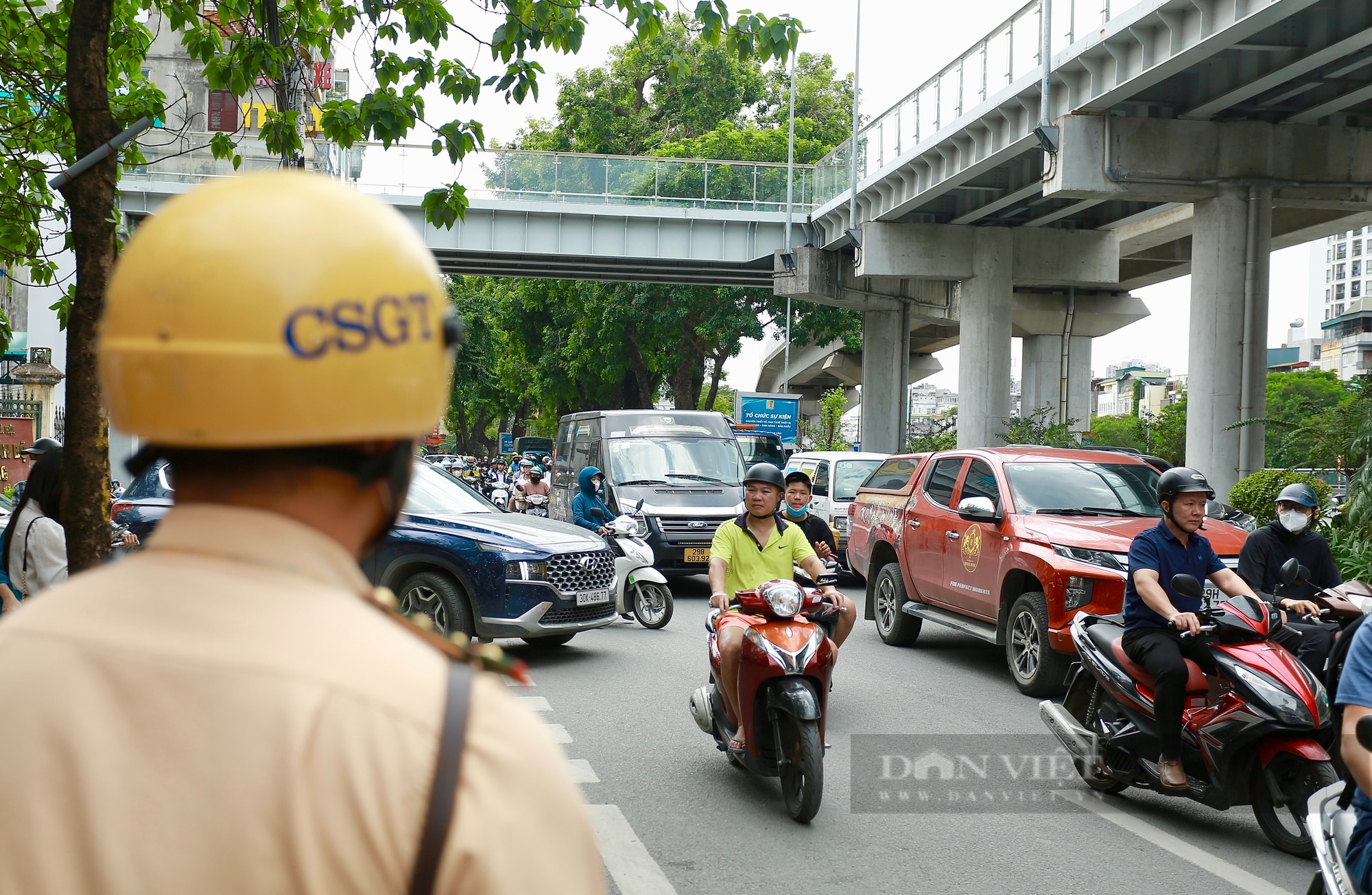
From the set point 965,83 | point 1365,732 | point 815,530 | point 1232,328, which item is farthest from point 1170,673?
point 965,83

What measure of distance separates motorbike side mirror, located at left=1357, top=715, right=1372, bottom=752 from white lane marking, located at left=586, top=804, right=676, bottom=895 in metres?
2.62

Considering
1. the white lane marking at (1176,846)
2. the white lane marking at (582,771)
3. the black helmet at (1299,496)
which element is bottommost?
the white lane marking at (582,771)

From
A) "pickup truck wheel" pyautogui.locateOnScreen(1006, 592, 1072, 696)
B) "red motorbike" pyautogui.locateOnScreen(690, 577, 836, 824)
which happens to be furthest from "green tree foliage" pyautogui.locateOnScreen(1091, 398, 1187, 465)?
"red motorbike" pyautogui.locateOnScreen(690, 577, 836, 824)

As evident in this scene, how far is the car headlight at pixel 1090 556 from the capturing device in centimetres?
929

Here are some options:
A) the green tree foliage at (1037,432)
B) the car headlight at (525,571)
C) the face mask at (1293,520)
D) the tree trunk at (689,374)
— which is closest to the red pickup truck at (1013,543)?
the face mask at (1293,520)

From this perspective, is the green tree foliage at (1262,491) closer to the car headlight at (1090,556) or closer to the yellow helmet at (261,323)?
the car headlight at (1090,556)

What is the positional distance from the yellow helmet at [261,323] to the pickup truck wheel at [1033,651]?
870 centimetres

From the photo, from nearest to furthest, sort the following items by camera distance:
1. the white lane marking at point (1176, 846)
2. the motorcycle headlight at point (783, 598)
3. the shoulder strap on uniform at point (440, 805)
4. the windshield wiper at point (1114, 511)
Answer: the shoulder strap on uniform at point (440, 805) < the white lane marking at point (1176, 846) < the motorcycle headlight at point (783, 598) < the windshield wiper at point (1114, 511)

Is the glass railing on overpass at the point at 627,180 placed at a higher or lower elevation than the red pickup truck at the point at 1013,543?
higher

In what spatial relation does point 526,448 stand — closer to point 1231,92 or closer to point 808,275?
point 808,275

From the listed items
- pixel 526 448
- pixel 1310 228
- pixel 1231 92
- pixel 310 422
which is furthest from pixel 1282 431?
pixel 526 448

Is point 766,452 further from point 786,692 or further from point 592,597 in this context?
point 786,692

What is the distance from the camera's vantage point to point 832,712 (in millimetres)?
8820

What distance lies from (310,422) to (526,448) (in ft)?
213
